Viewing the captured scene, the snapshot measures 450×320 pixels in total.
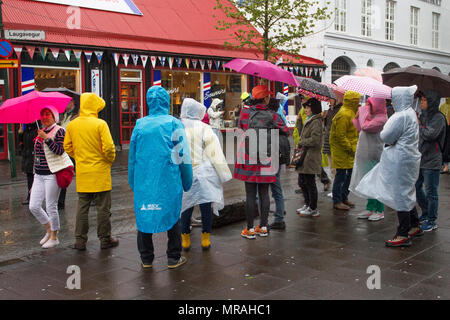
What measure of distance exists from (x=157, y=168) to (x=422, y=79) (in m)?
4.08

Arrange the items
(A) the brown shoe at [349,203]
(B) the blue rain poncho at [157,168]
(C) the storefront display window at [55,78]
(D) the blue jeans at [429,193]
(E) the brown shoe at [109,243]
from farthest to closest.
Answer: (C) the storefront display window at [55,78] < (A) the brown shoe at [349,203] < (D) the blue jeans at [429,193] < (E) the brown shoe at [109,243] < (B) the blue rain poncho at [157,168]

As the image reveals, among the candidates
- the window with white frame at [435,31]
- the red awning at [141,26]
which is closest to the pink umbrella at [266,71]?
the red awning at [141,26]

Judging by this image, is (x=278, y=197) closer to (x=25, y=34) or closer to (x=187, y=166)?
(x=187, y=166)

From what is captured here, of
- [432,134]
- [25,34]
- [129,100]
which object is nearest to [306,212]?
[432,134]

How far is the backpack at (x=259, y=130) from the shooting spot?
633cm

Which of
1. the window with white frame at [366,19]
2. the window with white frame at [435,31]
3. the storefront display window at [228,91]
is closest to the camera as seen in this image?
the storefront display window at [228,91]

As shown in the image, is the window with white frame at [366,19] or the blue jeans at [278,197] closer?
the blue jeans at [278,197]

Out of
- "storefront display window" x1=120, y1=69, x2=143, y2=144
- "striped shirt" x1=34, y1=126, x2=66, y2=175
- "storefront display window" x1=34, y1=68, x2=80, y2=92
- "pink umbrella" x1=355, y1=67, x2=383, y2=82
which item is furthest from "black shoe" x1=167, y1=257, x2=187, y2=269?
"storefront display window" x1=120, y1=69, x2=143, y2=144

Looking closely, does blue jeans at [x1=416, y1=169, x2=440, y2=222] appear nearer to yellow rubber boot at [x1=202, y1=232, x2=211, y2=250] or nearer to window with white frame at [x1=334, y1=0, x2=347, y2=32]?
yellow rubber boot at [x1=202, y1=232, x2=211, y2=250]

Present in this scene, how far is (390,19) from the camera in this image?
30.9 m

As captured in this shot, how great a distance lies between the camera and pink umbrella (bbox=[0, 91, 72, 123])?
643 centimetres

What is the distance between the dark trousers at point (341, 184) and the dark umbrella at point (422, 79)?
162 cm

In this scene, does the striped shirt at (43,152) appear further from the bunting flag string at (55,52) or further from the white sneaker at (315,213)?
the bunting flag string at (55,52)
